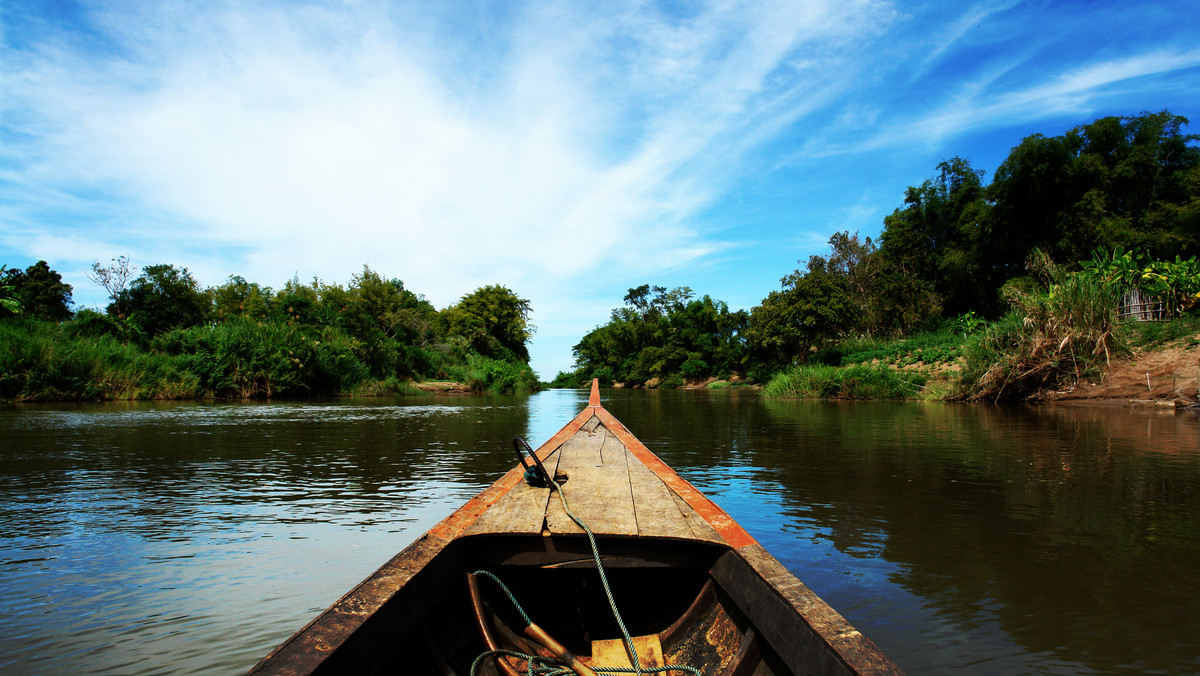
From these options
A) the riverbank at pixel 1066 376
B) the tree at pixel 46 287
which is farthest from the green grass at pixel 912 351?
the tree at pixel 46 287

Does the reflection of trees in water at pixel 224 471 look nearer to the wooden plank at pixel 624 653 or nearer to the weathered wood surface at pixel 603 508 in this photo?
the weathered wood surface at pixel 603 508

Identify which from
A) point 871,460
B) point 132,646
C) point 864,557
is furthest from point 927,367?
point 132,646

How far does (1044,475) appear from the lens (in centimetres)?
529

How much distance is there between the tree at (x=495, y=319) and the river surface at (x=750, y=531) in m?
30.7

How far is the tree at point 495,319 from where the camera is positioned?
3888 cm

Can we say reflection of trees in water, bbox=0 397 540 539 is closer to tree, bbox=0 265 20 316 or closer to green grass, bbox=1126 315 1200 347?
tree, bbox=0 265 20 316

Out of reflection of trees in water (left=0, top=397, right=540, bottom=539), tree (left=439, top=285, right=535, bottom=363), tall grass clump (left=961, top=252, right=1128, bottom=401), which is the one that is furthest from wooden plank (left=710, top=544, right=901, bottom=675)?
tree (left=439, top=285, right=535, bottom=363)

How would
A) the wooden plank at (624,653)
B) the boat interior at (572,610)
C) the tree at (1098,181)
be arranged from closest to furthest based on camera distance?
the boat interior at (572,610), the wooden plank at (624,653), the tree at (1098,181)

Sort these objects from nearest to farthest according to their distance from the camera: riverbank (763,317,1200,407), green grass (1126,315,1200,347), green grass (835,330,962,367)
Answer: riverbank (763,317,1200,407) → green grass (1126,315,1200,347) → green grass (835,330,962,367)

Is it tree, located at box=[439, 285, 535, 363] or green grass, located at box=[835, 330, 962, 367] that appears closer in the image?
green grass, located at box=[835, 330, 962, 367]

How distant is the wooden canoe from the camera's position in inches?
54.4

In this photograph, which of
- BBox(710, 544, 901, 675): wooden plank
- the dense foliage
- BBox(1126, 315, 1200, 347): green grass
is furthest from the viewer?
the dense foliage

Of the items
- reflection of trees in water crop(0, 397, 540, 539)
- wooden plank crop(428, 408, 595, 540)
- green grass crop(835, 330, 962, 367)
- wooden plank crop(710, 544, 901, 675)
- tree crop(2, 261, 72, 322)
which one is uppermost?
tree crop(2, 261, 72, 322)

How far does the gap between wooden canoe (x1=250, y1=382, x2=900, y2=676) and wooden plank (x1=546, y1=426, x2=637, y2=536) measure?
1cm
